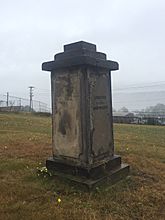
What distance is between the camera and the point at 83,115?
11.1 ft

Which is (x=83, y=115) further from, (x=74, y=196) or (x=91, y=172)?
(x=74, y=196)

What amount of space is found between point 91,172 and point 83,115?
81cm

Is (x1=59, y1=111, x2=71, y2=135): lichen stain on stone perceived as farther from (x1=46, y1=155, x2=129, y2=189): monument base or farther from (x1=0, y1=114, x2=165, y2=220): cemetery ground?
(x1=0, y1=114, x2=165, y2=220): cemetery ground

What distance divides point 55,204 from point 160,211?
1.22m

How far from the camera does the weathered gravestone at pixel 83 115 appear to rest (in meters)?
3.38

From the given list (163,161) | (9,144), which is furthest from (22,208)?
(9,144)

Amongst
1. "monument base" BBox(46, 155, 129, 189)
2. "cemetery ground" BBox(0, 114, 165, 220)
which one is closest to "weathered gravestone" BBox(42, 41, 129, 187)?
"monument base" BBox(46, 155, 129, 189)

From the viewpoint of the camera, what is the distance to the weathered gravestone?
3.38 m

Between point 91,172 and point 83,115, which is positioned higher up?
point 83,115

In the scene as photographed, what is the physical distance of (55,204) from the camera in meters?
2.74

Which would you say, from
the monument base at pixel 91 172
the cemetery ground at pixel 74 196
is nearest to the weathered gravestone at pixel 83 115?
the monument base at pixel 91 172

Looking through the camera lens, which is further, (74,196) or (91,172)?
(91,172)

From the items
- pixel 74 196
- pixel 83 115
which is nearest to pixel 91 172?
pixel 74 196

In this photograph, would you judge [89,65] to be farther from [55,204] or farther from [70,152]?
[55,204]
